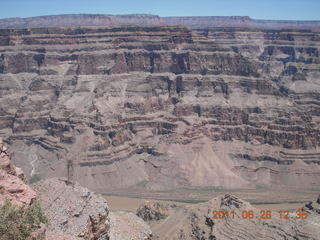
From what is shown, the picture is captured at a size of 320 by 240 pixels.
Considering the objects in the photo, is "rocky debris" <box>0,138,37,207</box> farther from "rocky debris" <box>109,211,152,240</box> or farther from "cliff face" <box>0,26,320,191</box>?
"cliff face" <box>0,26,320,191</box>

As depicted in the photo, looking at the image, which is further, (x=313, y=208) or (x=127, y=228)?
(x=313, y=208)

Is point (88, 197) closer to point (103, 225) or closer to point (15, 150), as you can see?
point (103, 225)

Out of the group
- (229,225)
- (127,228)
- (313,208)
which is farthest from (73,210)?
(313,208)

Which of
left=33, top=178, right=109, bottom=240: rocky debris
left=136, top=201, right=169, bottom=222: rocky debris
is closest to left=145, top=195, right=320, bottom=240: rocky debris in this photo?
left=136, top=201, right=169, bottom=222: rocky debris

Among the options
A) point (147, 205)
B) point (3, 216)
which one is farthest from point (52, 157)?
point (3, 216)

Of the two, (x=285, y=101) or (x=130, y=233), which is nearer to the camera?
(x=130, y=233)

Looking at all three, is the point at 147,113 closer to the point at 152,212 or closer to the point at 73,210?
the point at 152,212

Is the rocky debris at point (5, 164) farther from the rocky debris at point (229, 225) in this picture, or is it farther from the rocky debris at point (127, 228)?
the rocky debris at point (229, 225)
